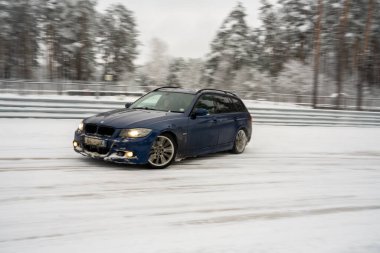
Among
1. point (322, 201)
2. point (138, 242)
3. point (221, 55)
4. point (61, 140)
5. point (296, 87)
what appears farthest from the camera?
point (221, 55)

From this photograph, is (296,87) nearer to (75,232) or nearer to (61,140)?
(61,140)

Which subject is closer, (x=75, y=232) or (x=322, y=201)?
(x=75, y=232)

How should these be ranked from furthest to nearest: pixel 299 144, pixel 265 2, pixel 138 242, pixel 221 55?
pixel 265 2, pixel 221 55, pixel 299 144, pixel 138 242

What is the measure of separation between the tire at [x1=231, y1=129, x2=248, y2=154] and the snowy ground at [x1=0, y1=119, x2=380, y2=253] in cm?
74

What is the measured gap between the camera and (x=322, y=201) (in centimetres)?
594

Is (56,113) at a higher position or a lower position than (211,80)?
lower

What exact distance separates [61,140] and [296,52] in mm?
54015

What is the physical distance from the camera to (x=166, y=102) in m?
8.59

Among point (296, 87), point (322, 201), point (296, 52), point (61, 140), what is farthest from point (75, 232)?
point (296, 52)

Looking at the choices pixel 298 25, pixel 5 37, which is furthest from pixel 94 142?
pixel 5 37

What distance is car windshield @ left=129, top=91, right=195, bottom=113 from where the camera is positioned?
8383 millimetres

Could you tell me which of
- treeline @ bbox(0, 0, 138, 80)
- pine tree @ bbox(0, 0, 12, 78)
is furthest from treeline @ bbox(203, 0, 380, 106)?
pine tree @ bbox(0, 0, 12, 78)

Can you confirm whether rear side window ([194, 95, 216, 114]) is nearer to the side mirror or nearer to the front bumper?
the side mirror

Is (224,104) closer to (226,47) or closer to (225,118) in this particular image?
(225,118)
